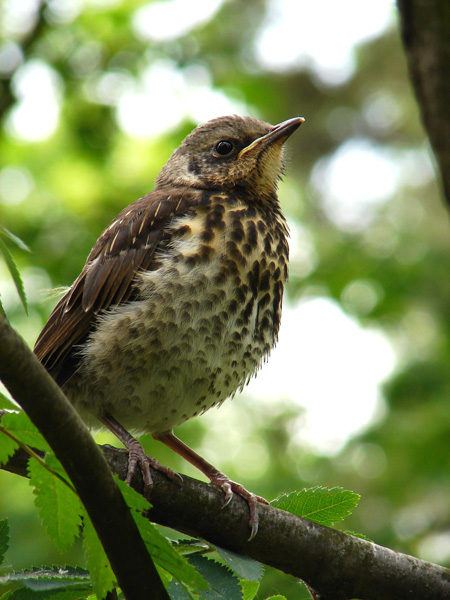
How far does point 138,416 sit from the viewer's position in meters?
3.06

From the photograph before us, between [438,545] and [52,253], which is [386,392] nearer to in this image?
[438,545]

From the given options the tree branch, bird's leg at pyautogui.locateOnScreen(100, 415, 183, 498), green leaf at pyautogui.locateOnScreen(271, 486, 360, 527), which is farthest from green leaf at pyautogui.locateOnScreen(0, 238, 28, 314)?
green leaf at pyautogui.locateOnScreen(271, 486, 360, 527)

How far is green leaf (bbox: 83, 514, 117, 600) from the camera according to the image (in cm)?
154

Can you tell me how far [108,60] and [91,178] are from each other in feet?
3.73

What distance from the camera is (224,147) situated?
146 inches

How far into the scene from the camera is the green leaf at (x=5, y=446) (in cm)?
149

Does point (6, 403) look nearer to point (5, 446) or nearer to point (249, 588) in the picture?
point (5, 446)

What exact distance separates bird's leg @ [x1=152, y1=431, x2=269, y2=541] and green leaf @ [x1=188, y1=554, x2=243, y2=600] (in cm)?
40

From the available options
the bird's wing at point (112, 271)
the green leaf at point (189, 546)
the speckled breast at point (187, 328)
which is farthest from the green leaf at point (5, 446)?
the bird's wing at point (112, 271)

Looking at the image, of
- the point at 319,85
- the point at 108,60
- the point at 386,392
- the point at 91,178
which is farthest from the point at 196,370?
the point at 319,85

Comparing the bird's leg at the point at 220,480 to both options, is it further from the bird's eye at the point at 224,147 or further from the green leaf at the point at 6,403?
the bird's eye at the point at 224,147

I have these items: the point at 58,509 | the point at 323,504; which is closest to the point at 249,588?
the point at 323,504

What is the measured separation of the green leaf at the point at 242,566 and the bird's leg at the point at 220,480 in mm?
294

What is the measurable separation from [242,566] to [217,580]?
4.8 inches
